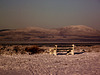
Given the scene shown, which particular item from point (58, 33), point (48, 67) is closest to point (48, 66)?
point (48, 67)

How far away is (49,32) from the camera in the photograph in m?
146

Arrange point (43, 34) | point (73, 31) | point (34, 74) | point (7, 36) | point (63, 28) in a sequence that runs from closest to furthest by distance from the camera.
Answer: point (34, 74)
point (7, 36)
point (43, 34)
point (73, 31)
point (63, 28)

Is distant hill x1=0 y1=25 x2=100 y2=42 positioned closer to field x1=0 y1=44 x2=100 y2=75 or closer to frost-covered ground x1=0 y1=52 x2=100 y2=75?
field x1=0 y1=44 x2=100 y2=75

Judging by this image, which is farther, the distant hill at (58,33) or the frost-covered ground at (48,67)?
the distant hill at (58,33)

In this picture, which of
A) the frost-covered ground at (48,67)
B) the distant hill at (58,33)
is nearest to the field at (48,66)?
the frost-covered ground at (48,67)

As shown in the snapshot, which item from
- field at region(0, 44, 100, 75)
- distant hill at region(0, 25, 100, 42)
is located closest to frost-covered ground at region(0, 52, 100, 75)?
field at region(0, 44, 100, 75)

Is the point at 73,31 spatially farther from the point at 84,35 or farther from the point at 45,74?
the point at 45,74

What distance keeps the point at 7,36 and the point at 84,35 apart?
186 feet

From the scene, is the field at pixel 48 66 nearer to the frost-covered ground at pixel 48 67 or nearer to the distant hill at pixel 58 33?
the frost-covered ground at pixel 48 67

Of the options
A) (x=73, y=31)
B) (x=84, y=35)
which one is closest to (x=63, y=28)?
(x=73, y=31)

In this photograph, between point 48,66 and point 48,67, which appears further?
point 48,66

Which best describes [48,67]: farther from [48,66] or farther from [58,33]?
[58,33]

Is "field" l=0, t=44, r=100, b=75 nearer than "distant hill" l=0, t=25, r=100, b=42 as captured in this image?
Yes

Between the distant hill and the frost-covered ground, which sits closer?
the frost-covered ground
